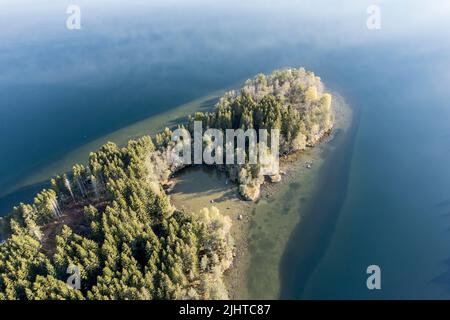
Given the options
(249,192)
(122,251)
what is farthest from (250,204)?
(122,251)

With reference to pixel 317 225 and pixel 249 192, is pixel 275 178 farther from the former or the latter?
pixel 317 225

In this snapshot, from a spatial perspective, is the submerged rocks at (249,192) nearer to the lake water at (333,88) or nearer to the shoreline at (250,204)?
the shoreline at (250,204)

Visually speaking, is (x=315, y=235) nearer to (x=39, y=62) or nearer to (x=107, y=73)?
(x=107, y=73)

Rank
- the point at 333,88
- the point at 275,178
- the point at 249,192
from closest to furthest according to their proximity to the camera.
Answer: the point at 249,192 → the point at 275,178 → the point at 333,88

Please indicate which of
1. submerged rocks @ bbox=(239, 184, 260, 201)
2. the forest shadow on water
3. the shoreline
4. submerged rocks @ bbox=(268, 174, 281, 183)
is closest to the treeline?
the shoreline

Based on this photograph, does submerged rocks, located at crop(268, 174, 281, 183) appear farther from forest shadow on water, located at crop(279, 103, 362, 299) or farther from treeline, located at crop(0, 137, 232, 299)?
treeline, located at crop(0, 137, 232, 299)

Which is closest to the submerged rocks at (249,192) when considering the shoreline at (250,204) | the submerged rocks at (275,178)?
the shoreline at (250,204)
